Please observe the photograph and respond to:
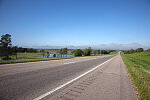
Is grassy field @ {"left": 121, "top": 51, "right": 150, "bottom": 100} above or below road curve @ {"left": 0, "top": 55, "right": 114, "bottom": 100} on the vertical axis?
below

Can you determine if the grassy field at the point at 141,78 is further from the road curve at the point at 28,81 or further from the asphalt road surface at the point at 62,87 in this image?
the road curve at the point at 28,81

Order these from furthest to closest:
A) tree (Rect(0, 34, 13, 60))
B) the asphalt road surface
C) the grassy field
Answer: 1. tree (Rect(0, 34, 13, 60))
2. the grassy field
3. the asphalt road surface

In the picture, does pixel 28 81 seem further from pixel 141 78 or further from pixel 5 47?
pixel 5 47

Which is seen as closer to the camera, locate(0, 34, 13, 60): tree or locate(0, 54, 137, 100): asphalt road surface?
locate(0, 54, 137, 100): asphalt road surface

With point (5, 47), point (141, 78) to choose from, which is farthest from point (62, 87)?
point (5, 47)

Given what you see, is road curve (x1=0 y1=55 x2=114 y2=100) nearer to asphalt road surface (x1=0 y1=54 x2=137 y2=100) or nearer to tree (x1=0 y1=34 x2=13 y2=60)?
asphalt road surface (x1=0 y1=54 x2=137 y2=100)

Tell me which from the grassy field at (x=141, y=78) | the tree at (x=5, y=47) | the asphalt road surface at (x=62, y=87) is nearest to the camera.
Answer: the asphalt road surface at (x=62, y=87)

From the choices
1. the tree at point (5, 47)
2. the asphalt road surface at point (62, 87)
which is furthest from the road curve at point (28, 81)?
the tree at point (5, 47)

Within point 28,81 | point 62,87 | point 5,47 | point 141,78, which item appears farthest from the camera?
point 5,47

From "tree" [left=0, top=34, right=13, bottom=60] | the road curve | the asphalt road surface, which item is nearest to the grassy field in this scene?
the asphalt road surface

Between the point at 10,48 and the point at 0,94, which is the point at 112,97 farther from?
the point at 10,48

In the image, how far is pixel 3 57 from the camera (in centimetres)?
3694

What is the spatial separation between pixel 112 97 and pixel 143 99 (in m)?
1.09

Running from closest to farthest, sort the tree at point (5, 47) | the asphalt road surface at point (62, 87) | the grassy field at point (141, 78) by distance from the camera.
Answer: the asphalt road surface at point (62, 87) → the grassy field at point (141, 78) → the tree at point (5, 47)
